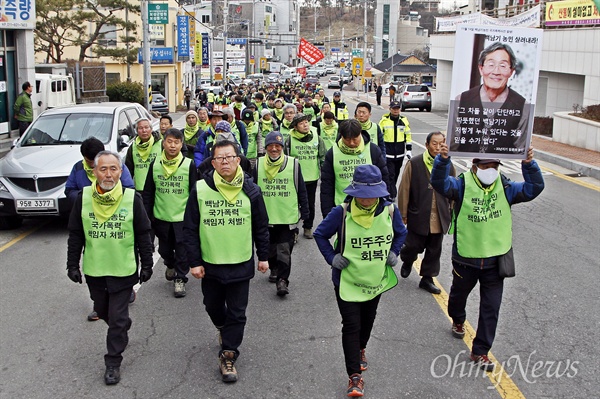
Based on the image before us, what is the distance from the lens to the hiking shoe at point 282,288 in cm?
773

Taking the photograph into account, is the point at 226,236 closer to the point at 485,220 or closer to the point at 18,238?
the point at 485,220

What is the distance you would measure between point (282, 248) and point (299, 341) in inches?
62.4

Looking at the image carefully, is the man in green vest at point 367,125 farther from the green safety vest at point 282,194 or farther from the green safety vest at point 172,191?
the green safety vest at point 172,191

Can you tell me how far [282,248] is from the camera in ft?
25.6

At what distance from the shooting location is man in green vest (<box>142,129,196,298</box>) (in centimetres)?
745

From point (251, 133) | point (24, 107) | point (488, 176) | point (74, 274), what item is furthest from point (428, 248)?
point (24, 107)

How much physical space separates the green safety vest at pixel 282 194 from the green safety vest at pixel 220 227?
2.09m

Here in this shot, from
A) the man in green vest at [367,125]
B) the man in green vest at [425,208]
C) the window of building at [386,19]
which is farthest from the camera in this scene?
the window of building at [386,19]

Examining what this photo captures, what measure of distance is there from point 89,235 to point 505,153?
3299mm

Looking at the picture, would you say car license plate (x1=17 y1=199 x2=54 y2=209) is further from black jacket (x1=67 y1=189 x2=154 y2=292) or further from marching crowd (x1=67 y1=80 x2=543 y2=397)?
black jacket (x1=67 y1=189 x2=154 y2=292)

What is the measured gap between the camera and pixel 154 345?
636 cm

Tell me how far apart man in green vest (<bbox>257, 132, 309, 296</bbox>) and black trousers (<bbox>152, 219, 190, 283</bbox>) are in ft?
3.16

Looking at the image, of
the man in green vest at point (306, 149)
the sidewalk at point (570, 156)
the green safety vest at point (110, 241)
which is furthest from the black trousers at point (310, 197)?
the sidewalk at point (570, 156)

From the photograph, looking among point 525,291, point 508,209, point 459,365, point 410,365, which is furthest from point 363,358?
point 525,291
